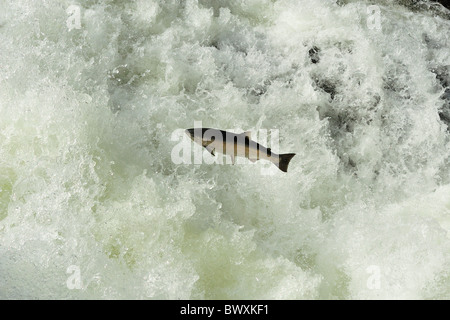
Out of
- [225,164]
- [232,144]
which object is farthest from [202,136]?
[225,164]

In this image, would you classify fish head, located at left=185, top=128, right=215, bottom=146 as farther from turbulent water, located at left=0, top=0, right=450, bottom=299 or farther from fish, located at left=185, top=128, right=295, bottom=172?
turbulent water, located at left=0, top=0, right=450, bottom=299

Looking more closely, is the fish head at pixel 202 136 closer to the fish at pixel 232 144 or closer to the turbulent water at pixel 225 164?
the fish at pixel 232 144

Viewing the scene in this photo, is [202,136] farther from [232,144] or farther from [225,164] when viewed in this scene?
[225,164]

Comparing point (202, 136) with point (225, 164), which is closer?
point (202, 136)

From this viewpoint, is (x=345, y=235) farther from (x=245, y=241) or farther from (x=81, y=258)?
(x=81, y=258)

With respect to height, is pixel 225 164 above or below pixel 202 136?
below

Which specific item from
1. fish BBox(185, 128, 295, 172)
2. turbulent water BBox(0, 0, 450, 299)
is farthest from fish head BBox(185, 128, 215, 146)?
turbulent water BBox(0, 0, 450, 299)

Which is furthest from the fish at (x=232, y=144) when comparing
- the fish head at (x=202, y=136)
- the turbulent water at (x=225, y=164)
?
the turbulent water at (x=225, y=164)

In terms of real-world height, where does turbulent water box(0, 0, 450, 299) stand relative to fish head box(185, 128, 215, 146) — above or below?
below
